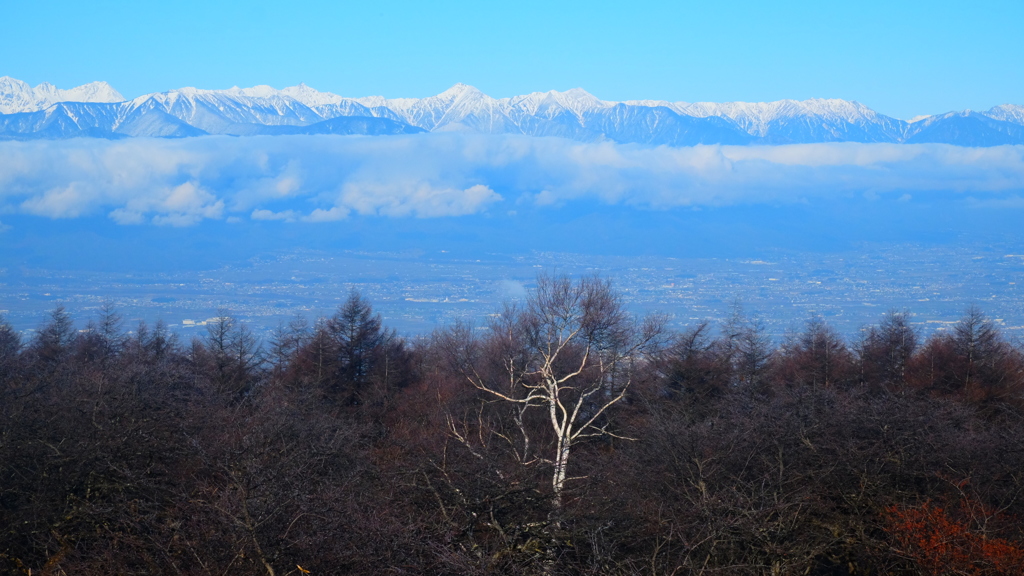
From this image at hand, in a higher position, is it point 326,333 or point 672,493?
point 326,333

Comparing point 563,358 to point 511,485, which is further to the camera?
point 563,358

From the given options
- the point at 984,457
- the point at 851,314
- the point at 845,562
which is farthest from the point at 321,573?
the point at 851,314

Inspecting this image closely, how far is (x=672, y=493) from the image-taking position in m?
17.2

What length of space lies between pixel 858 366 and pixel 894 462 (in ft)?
70.2

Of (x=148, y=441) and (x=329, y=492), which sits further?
(x=148, y=441)

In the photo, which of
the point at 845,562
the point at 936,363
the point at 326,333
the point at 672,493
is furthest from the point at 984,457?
the point at 326,333

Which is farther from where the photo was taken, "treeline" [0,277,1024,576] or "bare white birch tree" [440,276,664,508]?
"bare white birch tree" [440,276,664,508]

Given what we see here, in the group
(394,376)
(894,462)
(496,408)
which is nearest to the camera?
(894,462)

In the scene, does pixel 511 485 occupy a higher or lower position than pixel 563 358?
lower

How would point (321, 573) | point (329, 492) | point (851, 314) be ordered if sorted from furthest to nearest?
point (851, 314) → point (329, 492) → point (321, 573)

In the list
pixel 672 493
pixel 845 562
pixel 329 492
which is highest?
pixel 329 492

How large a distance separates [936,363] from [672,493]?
80.6 ft

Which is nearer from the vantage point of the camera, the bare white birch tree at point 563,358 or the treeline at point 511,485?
the treeline at point 511,485

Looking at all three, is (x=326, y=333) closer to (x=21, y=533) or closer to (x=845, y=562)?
(x=21, y=533)
